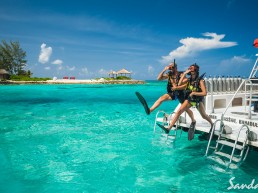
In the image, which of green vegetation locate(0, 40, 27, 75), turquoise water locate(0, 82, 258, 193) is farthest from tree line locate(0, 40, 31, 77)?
turquoise water locate(0, 82, 258, 193)

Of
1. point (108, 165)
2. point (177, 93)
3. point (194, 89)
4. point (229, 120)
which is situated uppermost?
point (194, 89)

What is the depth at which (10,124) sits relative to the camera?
1473 cm

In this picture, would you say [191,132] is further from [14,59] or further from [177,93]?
[14,59]

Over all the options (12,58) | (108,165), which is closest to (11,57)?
(12,58)

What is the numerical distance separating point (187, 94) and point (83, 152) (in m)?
4.61

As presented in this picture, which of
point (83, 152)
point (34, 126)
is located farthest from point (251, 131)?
point (34, 126)

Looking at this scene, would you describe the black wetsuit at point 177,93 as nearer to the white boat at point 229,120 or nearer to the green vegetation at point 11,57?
the white boat at point 229,120

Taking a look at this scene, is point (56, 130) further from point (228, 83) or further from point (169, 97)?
point (228, 83)

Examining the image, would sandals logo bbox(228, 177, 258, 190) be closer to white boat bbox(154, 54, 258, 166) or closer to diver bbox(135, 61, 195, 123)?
white boat bbox(154, 54, 258, 166)

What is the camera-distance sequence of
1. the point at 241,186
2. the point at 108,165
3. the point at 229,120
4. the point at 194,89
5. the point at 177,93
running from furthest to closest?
the point at 108,165, the point at 229,120, the point at 177,93, the point at 194,89, the point at 241,186

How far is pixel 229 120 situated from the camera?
7512 mm

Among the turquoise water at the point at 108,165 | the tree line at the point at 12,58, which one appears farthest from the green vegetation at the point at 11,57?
the turquoise water at the point at 108,165

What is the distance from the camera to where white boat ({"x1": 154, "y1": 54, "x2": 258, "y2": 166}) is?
6.20m

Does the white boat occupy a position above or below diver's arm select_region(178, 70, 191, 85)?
below
